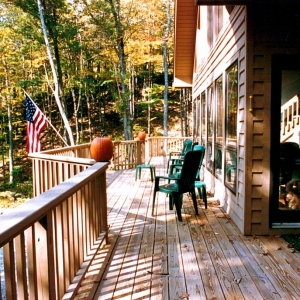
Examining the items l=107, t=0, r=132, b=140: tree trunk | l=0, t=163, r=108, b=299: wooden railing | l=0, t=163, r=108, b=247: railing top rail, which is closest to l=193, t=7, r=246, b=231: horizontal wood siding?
l=0, t=163, r=108, b=299: wooden railing

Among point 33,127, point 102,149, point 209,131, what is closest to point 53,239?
point 102,149

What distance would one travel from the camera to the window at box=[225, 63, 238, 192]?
4281 millimetres

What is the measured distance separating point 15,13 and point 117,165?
12411mm

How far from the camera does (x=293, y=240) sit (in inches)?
137

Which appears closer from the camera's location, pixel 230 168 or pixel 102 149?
pixel 230 168

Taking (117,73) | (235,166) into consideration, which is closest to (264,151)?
(235,166)

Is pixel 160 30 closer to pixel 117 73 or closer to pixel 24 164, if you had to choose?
pixel 117 73

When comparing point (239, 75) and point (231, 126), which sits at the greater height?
point (239, 75)

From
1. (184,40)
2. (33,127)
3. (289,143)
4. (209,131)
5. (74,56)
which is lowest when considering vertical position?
(289,143)

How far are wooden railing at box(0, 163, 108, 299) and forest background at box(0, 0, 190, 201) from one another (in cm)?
1162

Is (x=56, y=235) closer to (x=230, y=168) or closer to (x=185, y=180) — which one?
(x=185, y=180)

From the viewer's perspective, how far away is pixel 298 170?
147 inches

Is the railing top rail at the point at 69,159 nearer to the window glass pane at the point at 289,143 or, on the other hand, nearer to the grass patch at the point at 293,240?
the window glass pane at the point at 289,143

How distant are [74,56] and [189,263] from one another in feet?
56.2
